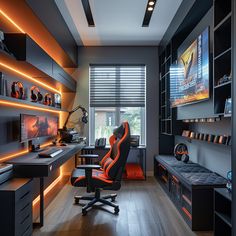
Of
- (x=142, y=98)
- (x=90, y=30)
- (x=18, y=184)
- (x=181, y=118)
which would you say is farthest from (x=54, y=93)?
(x=18, y=184)

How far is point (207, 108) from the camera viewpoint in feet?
10.1

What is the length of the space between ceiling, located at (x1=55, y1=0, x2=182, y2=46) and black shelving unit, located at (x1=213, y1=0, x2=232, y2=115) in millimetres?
1078

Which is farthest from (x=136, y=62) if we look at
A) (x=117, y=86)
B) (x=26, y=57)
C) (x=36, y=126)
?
(x=26, y=57)

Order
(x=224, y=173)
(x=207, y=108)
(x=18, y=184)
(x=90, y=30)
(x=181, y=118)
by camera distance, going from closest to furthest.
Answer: (x=18, y=184) → (x=224, y=173) → (x=207, y=108) → (x=181, y=118) → (x=90, y=30)

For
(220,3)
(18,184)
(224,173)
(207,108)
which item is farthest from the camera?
(207,108)

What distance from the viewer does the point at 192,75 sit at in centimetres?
332

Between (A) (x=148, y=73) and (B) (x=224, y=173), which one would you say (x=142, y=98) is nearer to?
(A) (x=148, y=73)

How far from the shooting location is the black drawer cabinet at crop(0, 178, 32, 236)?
6.17 feet

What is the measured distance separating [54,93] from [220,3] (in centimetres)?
313

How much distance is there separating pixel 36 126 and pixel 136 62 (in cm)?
274

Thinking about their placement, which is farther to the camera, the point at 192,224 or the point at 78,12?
the point at 78,12

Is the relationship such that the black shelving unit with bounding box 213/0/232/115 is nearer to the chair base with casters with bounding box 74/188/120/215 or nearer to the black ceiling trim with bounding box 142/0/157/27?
the black ceiling trim with bounding box 142/0/157/27

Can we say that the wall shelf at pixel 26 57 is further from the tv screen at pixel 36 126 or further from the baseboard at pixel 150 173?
the baseboard at pixel 150 173

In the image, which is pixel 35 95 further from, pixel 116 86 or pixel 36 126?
pixel 116 86
